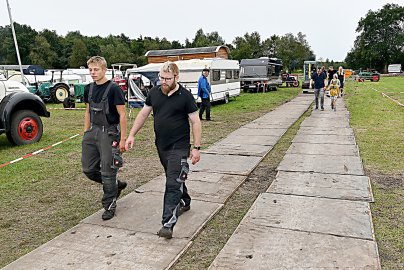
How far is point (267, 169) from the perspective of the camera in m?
6.39

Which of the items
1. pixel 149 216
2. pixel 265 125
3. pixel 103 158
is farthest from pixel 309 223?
pixel 265 125

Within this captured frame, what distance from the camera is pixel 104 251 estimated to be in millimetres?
3449

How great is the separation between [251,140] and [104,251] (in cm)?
607

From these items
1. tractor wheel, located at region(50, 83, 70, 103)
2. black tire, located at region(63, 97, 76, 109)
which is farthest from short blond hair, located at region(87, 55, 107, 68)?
tractor wheel, located at region(50, 83, 70, 103)

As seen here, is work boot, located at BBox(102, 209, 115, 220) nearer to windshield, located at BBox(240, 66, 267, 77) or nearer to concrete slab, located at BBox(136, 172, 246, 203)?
concrete slab, located at BBox(136, 172, 246, 203)

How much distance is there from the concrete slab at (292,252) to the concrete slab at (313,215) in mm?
176

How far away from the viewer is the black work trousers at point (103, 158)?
414cm

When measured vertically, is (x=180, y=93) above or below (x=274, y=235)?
above

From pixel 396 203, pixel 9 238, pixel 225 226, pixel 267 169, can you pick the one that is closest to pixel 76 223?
pixel 9 238

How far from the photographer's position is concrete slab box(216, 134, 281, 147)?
28.6 feet

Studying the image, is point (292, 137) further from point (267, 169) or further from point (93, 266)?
point (93, 266)

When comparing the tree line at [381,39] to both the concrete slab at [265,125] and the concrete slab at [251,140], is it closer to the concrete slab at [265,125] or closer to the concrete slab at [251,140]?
the concrete slab at [265,125]

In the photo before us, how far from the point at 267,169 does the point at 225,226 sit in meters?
2.53

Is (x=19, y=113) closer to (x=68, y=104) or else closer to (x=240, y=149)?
(x=240, y=149)
